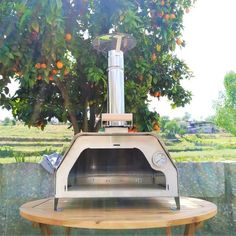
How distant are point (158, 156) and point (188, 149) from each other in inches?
74.0

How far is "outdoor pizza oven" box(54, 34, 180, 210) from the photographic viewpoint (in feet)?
4.12

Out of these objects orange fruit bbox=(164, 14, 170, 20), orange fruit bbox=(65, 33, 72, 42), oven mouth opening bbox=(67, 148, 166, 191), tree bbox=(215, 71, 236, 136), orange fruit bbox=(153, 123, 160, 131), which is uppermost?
tree bbox=(215, 71, 236, 136)

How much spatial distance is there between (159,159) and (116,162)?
0.87ft

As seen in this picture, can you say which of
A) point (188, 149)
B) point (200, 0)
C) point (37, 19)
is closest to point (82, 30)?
point (37, 19)

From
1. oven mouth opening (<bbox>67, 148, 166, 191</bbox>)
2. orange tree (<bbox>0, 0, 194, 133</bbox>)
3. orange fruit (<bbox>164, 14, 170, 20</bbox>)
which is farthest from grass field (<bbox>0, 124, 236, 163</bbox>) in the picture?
oven mouth opening (<bbox>67, 148, 166, 191</bbox>)

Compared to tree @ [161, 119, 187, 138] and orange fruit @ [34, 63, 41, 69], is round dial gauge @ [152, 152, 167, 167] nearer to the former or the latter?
orange fruit @ [34, 63, 41, 69]

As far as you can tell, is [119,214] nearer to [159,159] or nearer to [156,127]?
[159,159]

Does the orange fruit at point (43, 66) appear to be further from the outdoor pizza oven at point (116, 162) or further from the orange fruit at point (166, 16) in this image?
the orange fruit at point (166, 16)

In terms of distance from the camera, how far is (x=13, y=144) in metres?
2.84

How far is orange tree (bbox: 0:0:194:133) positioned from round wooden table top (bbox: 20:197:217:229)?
28.7 inches

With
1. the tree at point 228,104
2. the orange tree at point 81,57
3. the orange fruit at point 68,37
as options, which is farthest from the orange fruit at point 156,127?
the tree at point 228,104

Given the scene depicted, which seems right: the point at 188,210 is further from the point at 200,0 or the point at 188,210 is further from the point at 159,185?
the point at 200,0

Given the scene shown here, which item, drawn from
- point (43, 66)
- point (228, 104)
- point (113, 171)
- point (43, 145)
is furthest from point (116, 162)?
point (228, 104)

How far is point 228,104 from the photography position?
12172mm
